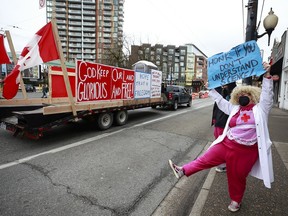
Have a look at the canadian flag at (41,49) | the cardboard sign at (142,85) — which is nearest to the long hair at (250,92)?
the canadian flag at (41,49)

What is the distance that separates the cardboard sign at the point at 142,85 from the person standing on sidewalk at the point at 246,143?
6678 millimetres

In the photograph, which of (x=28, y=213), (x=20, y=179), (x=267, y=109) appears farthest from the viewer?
(x=20, y=179)

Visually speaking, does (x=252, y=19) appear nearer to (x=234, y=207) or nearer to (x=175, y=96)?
(x=234, y=207)

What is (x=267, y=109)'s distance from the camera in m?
2.47

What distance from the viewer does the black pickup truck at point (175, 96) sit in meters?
13.8

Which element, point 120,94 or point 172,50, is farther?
point 172,50

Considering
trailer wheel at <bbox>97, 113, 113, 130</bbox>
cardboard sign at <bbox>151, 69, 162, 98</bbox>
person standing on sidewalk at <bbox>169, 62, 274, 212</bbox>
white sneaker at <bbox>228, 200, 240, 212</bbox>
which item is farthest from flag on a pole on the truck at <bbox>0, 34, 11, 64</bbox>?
white sneaker at <bbox>228, 200, 240, 212</bbox>

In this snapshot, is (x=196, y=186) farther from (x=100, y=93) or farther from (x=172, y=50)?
(x=172, y=50)

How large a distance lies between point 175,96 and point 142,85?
18.1 ft

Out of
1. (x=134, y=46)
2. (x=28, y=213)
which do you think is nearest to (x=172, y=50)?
(x=134, y=46)

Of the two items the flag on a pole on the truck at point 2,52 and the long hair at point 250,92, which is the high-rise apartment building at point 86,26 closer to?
the flag on a pole on the truck at point 2,52

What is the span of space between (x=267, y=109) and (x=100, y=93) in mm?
5575

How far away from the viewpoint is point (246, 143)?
250cm

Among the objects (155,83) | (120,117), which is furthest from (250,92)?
(155,83)
